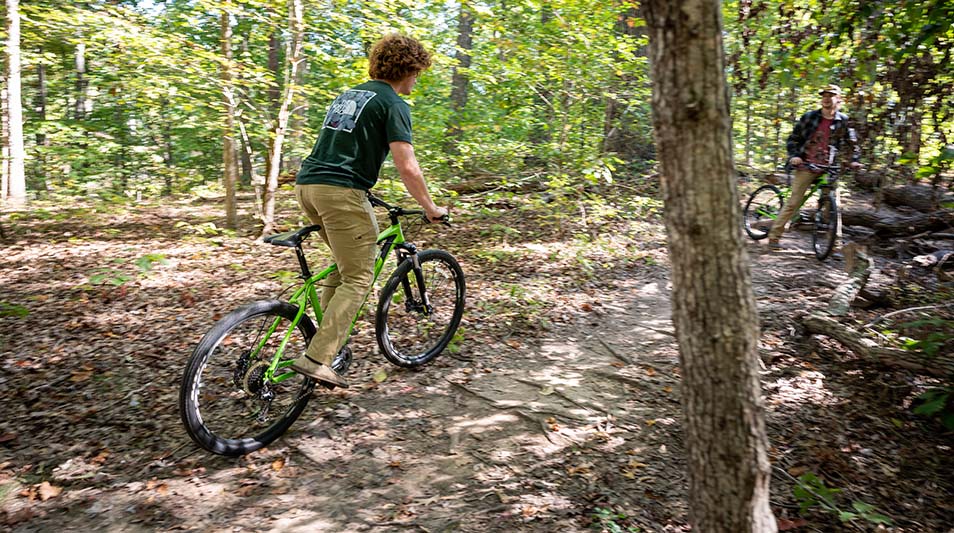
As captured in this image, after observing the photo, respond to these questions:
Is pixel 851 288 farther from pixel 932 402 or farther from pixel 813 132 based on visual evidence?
pixel 813 132

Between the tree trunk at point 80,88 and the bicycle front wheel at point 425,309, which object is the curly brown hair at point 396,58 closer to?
the bicycle front wheel at point 425,309

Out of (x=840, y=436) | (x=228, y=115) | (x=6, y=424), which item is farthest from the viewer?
(x=228, y=115)

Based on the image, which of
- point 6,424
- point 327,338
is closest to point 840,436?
point 327,338

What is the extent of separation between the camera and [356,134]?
11.3 ft

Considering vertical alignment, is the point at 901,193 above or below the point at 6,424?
above

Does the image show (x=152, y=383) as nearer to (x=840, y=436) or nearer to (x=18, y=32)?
(x=840, y=436)

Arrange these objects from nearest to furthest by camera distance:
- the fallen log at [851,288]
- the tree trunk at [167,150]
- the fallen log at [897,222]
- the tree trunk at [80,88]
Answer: the fallen log at [851,288] → the fallen log at [897,222] → the tree trunk at [167,150] → the tree trunk at [80,88]

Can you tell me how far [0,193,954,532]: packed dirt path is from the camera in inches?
116

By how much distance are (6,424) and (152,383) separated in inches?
34.1

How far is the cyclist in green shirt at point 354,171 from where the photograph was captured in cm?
346

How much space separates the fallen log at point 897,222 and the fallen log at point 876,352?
492 cm

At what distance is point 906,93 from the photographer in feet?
17.2


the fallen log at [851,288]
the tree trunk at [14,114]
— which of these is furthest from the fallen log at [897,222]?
the tree trunk at [14,114]

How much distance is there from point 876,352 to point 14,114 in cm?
1444
